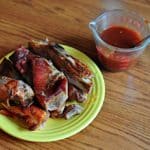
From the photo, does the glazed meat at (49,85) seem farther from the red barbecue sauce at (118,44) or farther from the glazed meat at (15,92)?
the red barbecue sauce at (118,44)

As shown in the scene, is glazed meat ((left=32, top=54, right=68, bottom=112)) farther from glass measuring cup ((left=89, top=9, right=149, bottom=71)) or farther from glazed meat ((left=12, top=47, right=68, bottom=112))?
glass measuring cup ((left=89, top=9, right=149, bottom=71))

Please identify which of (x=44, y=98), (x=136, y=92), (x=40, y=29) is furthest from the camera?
(x=40, y=29)

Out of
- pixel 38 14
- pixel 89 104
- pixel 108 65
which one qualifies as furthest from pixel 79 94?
pixel 38 14

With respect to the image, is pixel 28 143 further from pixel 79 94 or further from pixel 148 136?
pixel 148 136

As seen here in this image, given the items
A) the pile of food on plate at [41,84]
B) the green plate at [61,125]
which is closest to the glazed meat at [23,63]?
the pile of food on plate at [41,84]

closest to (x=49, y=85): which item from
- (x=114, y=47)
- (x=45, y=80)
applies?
(x=45, y=80)

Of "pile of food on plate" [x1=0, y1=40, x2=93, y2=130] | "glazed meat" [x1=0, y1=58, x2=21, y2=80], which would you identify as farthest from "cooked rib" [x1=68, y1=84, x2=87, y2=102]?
"glazed meat" [x1=0, y1=58, x2=21, y2=80]
